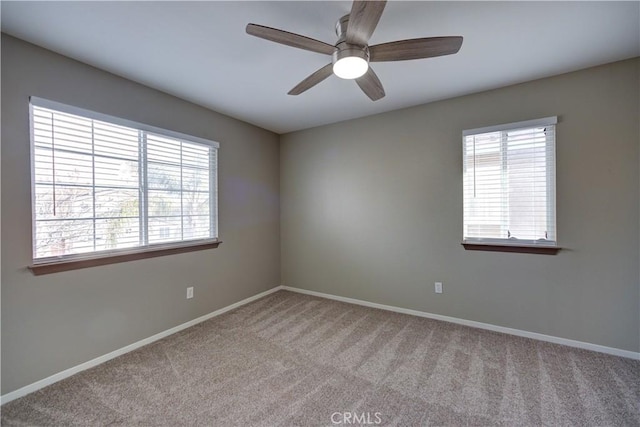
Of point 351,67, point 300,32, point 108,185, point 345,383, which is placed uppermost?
point 300,32

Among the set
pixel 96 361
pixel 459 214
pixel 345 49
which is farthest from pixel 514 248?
pixel 96 361

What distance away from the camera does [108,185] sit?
2295mm

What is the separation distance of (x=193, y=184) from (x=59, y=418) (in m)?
2.11

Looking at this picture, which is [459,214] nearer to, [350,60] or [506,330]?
[506,330]

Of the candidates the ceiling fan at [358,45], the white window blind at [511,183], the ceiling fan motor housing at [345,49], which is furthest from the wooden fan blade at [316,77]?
the white window blind at [511,183]

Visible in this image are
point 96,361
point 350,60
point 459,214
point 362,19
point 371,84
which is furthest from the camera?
point 459,214

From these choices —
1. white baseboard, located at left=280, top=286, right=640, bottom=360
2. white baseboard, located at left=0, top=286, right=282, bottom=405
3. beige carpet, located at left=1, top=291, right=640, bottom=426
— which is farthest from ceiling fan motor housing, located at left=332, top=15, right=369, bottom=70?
white baseboard, located at left=0, top=286, right=282, bottom=405

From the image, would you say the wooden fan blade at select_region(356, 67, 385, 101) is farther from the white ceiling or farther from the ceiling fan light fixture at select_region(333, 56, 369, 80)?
the white ceiling

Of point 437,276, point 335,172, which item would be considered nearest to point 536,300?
point 437,276

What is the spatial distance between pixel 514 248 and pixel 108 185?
3776 millimetres

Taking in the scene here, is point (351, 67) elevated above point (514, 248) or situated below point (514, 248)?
above

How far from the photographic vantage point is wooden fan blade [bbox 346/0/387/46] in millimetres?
1224

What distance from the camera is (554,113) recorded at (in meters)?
2.46

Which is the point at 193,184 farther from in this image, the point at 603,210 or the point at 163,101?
the point at 603,210
